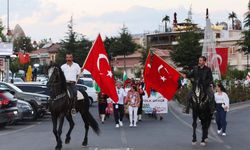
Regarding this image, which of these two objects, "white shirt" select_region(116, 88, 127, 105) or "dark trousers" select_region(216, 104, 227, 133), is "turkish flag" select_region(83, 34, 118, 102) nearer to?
"dark trousers" select_region(216, 104, 227, 133)

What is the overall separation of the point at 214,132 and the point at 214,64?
1704 cm

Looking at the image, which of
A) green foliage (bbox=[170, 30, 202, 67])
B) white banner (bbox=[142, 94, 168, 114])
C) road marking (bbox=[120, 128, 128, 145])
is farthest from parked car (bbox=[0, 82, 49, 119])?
green foliage (bbox=[170, 30, 202, 67])

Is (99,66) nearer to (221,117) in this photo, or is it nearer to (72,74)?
(72,74)

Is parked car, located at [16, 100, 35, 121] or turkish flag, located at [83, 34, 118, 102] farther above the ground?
turkish flag, located at [83, 34, 118, 102]

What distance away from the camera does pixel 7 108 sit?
20594 millimetres

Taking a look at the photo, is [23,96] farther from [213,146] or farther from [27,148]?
[213,146]

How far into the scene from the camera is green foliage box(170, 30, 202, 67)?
221 ft

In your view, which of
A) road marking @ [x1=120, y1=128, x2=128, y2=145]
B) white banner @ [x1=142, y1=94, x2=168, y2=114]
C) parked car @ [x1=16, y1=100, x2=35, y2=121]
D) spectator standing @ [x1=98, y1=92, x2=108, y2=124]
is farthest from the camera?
white banner @ [x1=142, y1=94, x2=168, y2=114]

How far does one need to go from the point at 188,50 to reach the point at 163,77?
4923 centimetres

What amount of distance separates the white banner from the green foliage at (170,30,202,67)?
137 ft

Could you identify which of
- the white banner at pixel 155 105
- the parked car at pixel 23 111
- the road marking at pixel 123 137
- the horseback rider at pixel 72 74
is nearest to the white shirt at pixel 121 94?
the road marking at pixel 123 137

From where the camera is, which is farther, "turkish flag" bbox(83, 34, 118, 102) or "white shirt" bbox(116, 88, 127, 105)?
"white shirt" bbox(116, 88, 127, 105)

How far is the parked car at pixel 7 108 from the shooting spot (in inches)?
800

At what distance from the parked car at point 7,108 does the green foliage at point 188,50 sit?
4757cm
